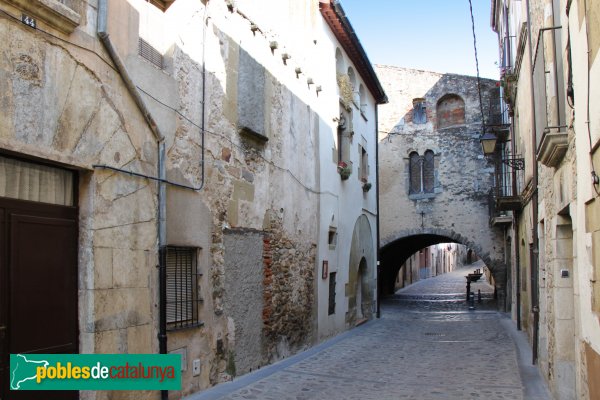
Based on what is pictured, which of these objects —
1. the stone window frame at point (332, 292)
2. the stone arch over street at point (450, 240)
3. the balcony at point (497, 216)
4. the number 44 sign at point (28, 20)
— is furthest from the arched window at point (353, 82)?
the number 44 sign at point (28, 20)

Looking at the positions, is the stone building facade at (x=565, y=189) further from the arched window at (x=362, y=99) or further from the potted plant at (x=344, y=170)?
the arched window at (x=362, y=99)

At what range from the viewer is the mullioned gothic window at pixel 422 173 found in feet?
71.6

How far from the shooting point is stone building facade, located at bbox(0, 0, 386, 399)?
473cm

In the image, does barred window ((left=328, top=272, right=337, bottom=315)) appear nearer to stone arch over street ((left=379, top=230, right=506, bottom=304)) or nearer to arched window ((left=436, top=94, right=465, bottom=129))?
stone arch over street ((left=379, top=230, right=506, bottom=304))

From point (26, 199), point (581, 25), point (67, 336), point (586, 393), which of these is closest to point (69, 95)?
point (26, 199)

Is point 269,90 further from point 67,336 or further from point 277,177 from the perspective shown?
point 67,336

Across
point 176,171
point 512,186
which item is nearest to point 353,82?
point 512,186

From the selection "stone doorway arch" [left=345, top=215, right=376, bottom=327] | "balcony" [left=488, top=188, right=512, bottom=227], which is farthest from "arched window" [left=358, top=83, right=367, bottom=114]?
"balcony" [left=488, top=188, right=512, bottom=227]

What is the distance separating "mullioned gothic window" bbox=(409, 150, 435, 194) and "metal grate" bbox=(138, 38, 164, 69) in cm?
1648

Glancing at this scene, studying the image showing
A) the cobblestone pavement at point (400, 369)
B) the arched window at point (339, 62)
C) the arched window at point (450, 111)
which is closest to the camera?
the cobblestone pavement at point (400, 369)

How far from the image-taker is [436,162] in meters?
21.7

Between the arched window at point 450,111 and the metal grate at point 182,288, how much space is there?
16.4 meters

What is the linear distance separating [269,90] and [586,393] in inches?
243

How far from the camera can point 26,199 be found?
472 cm
